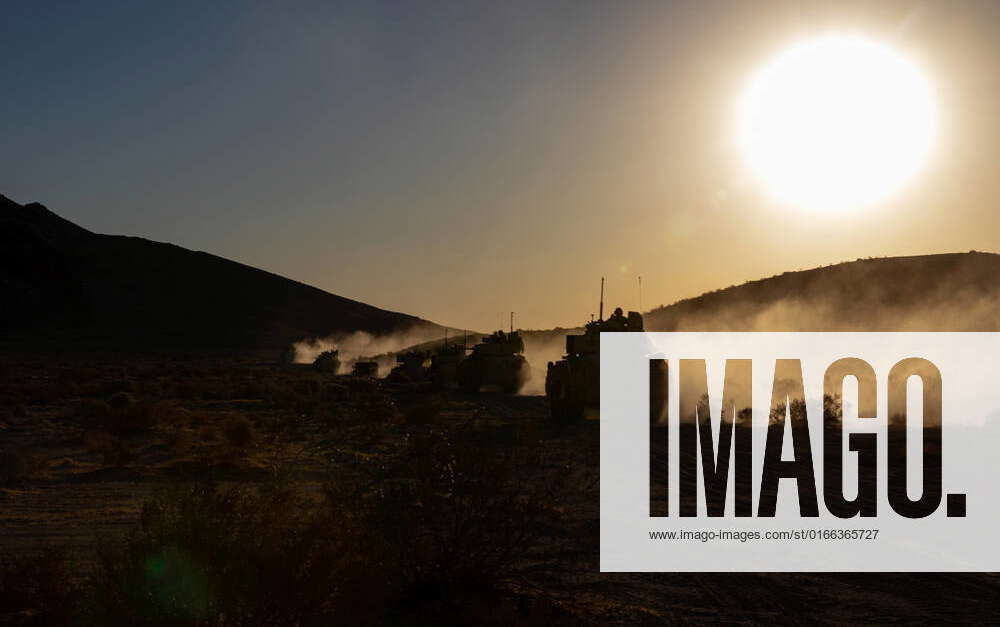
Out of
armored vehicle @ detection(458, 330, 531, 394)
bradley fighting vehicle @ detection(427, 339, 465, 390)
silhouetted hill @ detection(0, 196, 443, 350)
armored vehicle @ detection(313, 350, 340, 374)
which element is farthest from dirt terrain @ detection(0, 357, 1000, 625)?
silhouetted hill @ detection(0, 196, 443, 350)

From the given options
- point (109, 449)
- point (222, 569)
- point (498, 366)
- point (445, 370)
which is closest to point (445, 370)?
point (445, 370)

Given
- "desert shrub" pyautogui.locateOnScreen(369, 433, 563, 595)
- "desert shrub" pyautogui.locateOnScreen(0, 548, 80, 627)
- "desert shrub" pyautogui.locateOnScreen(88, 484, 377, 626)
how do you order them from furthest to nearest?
1. "desert shrub" pyautogui.locateOnScreen(369, 433, 563, 595)
2. "desert shrub" pyautogui.locateOnScreen(0, 548, 80, 627)
3. "desert shrub" pyautogui.locateOnScreen(88, 484, 377, 626)

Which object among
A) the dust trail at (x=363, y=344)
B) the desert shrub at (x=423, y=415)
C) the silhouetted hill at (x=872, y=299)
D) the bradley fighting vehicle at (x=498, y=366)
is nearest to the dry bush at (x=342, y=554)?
the desert shrub at (x=423, y=415)

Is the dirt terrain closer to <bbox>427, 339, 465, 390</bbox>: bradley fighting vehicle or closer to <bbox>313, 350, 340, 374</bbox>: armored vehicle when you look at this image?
<bbox>427, 339, 465, 390</bbox>: bradley fighting vehicle

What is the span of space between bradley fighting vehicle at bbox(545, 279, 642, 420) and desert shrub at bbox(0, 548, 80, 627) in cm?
2275

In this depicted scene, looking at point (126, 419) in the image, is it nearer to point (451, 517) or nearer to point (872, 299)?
point (451, 517)

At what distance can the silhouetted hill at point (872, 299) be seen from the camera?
69.4 m

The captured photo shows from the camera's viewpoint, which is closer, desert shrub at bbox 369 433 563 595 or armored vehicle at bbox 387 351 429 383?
desert shrub at bbox 369 433 563 595

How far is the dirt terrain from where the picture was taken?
394 inches

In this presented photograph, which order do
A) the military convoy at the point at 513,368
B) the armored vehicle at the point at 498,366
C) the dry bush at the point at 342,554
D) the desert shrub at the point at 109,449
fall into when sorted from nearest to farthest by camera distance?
the dry bush at the point at 342,554 → the desert shrub at the point at 109,449 → the military convoy at the point at 513,368 → the armored vehicle at the point at 498,366

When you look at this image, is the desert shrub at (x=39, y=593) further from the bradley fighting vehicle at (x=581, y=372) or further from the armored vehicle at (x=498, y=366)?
the armored vehicle at (x=498, y=366)

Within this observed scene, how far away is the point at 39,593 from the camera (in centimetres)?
895

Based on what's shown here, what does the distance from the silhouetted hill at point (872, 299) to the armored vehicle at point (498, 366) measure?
30541 mm

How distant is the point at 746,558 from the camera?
41.3ft
